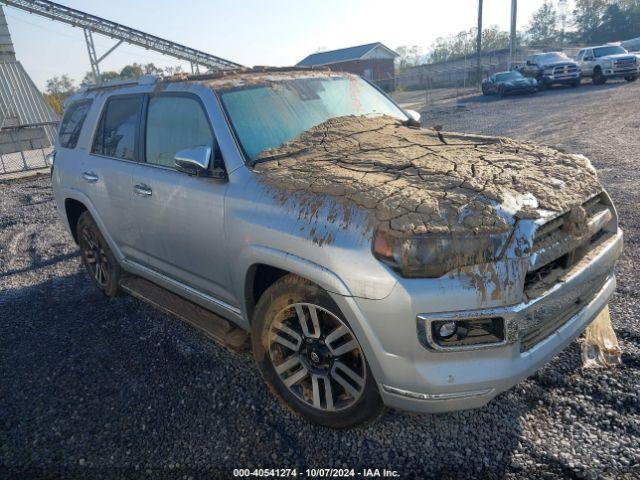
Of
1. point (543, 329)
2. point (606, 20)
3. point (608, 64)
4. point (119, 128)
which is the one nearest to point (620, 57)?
point (608, 64)

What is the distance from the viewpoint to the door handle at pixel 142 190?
142 inches

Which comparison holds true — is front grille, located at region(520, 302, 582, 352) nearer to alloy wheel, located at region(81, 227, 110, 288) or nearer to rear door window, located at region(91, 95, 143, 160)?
rear door window, located at region(91, 95, 143, 160)

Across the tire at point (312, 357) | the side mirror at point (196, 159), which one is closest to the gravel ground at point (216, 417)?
the tire at point (312, 357)

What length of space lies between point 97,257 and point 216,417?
2664 mm

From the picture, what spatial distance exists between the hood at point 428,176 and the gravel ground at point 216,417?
1176mm

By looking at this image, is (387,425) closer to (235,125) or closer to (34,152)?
(235,125)

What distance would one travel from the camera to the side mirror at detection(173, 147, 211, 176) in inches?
118

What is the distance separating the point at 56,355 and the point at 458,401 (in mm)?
3201

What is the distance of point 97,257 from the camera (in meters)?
4.84

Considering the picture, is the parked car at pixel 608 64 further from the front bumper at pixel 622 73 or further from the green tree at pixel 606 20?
the green tree at pixel 606 20

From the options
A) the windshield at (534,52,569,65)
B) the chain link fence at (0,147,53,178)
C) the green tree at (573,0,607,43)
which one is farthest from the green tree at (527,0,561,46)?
the chain link fence at (0,147,53,178)

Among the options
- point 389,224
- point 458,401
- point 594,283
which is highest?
point 389,224

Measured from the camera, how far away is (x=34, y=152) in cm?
1847

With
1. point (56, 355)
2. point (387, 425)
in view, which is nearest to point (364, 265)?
point (387, 425)
